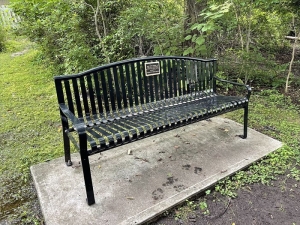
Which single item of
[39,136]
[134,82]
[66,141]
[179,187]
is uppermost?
[134,82]

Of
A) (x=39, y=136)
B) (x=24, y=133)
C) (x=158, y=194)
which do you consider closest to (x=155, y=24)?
(x=39, y=136)

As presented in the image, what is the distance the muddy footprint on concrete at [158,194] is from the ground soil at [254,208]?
0.62ft

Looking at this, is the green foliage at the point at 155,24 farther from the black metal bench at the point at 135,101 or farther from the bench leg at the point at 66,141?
the bench leg at the point at 66,141

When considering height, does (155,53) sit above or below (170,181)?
above

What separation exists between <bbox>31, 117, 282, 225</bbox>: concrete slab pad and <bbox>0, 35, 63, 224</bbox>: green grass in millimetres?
187

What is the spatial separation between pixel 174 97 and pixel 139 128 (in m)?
1.05

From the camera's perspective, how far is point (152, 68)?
2.93m

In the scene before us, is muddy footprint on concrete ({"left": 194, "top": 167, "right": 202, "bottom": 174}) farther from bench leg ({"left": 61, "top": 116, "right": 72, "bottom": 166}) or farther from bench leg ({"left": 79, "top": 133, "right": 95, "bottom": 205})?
bench leg ({"left": 61, "top": 116, "right": 72, "bottom": 166})

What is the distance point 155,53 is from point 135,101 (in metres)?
2.38

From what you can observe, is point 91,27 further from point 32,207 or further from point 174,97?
A: point 32,207

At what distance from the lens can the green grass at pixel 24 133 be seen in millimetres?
2383

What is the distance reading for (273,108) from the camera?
14.1 ft

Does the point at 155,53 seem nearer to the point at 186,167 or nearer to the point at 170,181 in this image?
the point at 186,167

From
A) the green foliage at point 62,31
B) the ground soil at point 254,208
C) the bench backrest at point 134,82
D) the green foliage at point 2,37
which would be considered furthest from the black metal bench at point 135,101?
the green foliage at point 2,37
